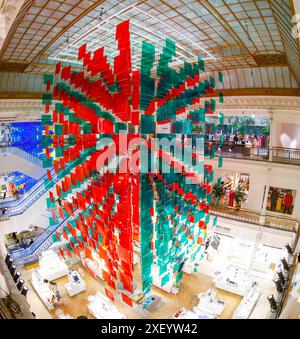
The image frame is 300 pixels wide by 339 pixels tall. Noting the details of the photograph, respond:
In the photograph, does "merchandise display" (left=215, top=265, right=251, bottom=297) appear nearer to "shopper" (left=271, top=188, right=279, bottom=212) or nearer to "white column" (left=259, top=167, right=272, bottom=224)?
"white column" (left=259, top=167, right=272, bottom=224)

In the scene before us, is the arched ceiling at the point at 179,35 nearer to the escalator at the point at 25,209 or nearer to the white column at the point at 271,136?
the white column at the point at 271,136

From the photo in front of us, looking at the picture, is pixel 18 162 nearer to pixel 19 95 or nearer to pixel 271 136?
pixel 19 95

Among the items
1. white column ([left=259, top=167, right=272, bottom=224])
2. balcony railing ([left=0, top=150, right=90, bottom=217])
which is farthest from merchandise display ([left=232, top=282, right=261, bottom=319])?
balcony railing ([left=0, top=150, right=90, bottom=217])

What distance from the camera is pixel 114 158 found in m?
6.93

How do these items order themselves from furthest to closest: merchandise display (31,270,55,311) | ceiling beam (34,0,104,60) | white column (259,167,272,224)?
white column (259,167,272,224), merchandise display (31,270,55,311), ceiling beam (34,0,104,60)

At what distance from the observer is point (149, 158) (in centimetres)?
624

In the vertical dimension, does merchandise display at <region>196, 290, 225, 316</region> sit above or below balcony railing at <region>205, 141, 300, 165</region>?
below

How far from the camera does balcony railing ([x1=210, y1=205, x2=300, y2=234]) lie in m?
13.0

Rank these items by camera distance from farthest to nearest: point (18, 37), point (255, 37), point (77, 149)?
point (18, 37), point (255, 37), point (77, 149)

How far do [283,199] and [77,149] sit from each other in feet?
40.1

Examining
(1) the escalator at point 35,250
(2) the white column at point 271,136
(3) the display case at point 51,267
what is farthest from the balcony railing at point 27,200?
(2) the white column at point 271,136

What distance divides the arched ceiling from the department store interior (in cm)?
8
